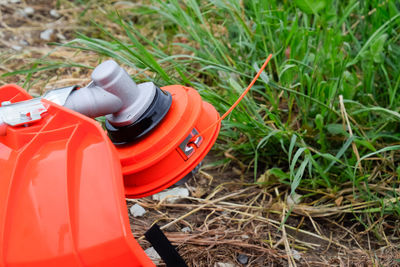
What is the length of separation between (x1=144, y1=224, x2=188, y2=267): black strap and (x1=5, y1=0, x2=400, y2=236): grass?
477 millimetres

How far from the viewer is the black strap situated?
0.99 m

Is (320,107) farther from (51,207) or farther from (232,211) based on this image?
(51,207)

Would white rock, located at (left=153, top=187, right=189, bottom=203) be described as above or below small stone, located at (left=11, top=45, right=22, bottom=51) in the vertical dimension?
below

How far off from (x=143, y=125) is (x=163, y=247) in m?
0.29

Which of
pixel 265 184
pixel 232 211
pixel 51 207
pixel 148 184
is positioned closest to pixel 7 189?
pixel 51 207

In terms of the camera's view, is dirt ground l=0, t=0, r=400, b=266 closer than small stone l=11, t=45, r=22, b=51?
Yes

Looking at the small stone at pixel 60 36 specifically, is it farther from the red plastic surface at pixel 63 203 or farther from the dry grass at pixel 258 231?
the red plastic surface at pixel 63 203

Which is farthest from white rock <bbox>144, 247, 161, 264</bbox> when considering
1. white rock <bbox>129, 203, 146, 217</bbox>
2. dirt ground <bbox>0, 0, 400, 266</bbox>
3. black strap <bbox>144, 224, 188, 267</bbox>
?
black strap <bbox>144, 224, 188, 267</bbox>

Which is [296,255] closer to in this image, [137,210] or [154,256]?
[154,256]

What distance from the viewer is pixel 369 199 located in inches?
54.7

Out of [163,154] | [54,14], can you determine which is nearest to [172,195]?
[163,154]

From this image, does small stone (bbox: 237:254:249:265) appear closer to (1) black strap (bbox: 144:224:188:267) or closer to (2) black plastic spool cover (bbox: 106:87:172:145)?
(1) black strap (bbox: 144:224:188:267)

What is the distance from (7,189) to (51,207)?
9 cm

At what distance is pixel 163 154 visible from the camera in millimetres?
972
